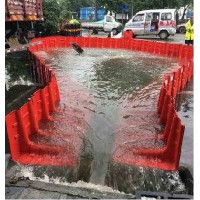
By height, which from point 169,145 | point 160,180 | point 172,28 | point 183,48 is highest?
point 172,28

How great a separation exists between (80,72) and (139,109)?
4779mm

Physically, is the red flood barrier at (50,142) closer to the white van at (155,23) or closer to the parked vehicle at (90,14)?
the white van at (155,23)

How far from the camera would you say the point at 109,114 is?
286 inches

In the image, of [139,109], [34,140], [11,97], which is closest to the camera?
[34,140]


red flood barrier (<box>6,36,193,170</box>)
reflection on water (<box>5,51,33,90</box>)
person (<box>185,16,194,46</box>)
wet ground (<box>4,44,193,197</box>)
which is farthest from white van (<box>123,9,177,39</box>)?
red flood barrier (<box>6,36,193,170</box>)

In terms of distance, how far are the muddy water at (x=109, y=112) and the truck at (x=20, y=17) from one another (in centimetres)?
293

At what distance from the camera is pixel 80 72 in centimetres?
1172

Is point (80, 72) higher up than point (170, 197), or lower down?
→ higher up

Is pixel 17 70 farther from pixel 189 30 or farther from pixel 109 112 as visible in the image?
pixel 189 30

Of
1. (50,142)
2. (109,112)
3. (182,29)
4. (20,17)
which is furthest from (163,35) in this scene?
(50,142)

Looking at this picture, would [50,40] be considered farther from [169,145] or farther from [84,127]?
[169,145]

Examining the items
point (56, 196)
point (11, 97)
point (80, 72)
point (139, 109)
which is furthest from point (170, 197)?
point (80, 72)

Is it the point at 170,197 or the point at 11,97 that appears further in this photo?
the point at 11,97
